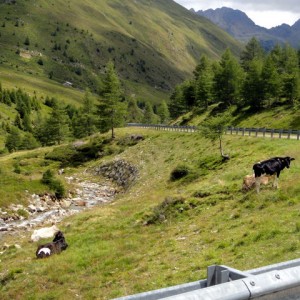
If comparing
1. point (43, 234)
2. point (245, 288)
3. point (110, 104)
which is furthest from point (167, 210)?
point (110, 104)

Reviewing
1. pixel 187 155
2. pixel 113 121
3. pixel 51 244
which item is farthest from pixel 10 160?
pixel 51 244

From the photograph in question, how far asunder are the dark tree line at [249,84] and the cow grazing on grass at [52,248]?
5918 centimetres

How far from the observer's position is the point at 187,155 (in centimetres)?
5003

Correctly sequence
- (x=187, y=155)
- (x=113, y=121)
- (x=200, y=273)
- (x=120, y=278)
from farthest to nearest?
(x=113, y=121) → (x=187, y=155) → (x=120, y=278) → (x=200, y=273)

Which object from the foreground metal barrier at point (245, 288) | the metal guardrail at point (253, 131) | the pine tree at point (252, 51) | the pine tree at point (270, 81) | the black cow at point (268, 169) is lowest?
the metal guardrail at point (253, 131)

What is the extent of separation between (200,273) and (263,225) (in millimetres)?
4853

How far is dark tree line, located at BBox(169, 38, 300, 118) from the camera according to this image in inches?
2881

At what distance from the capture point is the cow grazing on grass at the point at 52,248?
74.4ft

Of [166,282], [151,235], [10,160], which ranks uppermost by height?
[166,282]

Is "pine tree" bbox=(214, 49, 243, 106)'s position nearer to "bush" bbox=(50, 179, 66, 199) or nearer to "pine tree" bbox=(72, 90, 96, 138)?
"pine tree" bbox=(72, 90, 96, 138)

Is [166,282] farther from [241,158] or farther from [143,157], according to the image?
[143,157]

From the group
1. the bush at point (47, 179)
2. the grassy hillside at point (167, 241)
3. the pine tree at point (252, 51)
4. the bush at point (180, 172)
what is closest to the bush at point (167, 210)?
the grassy hillside at point (167, 241)

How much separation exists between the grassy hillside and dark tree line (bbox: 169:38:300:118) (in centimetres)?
4083

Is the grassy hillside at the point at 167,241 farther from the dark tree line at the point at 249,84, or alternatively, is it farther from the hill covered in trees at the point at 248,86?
the dark tree line at the point at 249,84
